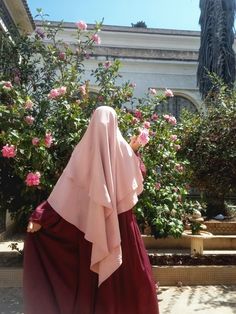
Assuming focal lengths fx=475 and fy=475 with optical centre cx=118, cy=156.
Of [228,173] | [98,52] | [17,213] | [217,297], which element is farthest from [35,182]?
[98,52]

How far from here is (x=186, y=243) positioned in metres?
7.94

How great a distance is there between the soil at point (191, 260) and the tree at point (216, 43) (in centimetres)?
981

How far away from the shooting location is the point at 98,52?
629 inches

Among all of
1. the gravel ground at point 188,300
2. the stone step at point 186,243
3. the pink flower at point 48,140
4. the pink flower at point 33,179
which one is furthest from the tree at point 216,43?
the pink flower at point 33,179

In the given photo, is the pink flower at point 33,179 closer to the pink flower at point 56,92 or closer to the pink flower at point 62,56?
the pink flower at point 56,92

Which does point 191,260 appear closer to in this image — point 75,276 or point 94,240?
point 75,276

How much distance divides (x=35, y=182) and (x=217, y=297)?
2.31 m

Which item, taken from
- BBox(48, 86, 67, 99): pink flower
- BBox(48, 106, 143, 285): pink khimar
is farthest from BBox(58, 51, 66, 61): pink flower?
BBox(48, 106, 143, 285): pink khimar

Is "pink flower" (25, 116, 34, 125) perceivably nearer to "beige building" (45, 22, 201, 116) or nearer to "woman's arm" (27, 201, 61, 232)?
"woman's arm" (27, 201, 61, 232)

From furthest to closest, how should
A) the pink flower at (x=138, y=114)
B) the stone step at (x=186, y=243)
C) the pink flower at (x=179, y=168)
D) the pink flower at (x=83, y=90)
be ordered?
the stone step at (x=186, y=243) < the pink flower at (x=179, y=168) < the pink flower at (x=138, y=114) < the pink flower at (x=83, y=90)

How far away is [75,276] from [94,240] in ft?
1.25

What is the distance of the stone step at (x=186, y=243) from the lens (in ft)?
24.9

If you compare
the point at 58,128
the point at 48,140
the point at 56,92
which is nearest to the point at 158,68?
the point at 58,128

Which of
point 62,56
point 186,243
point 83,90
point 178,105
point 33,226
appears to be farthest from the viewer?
point 178,105
